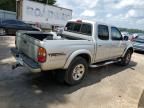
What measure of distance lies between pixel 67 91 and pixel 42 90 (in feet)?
2.17

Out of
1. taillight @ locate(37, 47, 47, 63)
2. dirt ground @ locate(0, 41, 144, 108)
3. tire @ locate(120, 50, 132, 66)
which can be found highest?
taillight @ locate(37, 47, 47, 63)

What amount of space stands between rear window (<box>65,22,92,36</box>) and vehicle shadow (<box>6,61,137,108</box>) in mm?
1544

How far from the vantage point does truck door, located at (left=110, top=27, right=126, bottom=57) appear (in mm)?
7066

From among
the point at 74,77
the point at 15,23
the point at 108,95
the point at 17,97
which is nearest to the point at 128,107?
the point at 108,95

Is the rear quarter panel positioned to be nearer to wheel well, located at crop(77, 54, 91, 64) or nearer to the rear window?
wheel well, located at crop(77, 54, 91, 64)

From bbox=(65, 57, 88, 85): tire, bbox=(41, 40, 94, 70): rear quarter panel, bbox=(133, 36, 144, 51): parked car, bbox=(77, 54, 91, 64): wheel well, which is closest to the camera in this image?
bbox=(41, 40, 94, 70): rear quarter panel

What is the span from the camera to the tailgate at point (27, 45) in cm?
477

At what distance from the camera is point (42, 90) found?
5.15 meters

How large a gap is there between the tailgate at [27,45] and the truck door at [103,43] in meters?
2.12

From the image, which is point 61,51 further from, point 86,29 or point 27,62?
point 86,29

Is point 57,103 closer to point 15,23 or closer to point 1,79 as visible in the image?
point 1,79

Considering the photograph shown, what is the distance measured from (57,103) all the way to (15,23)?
41.3 ft

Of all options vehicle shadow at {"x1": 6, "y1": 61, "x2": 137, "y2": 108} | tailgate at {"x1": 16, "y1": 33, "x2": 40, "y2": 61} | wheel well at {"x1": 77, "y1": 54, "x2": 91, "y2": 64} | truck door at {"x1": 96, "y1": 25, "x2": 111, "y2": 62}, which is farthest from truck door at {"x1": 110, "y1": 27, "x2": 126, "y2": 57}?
tailgate at {"x1": 16, "y1": 33, "x2": 40, "y2": 61}

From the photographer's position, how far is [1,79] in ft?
18.2
